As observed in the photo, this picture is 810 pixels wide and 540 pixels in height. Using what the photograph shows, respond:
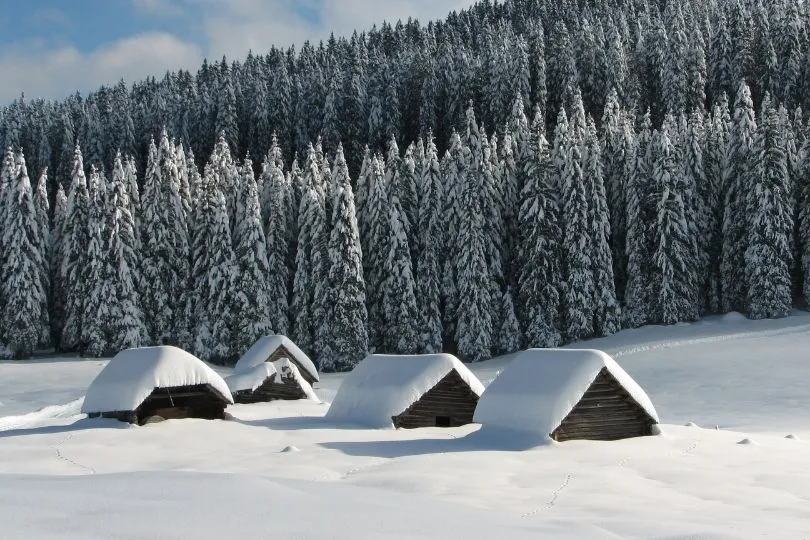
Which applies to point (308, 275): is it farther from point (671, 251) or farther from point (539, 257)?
point (671, 251)

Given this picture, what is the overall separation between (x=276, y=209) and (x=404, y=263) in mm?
10853

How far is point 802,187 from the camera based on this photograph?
5938 centimetres

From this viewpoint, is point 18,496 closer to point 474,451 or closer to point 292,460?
point 292,460

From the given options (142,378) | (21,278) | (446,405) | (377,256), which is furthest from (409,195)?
(142,378)

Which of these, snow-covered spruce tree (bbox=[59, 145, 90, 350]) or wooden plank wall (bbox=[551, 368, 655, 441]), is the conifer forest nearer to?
snow-covered spruce tree (bbox=[59, 145, 90, 350])

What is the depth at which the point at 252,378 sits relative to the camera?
132 ft

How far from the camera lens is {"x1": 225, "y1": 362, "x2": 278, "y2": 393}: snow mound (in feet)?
131

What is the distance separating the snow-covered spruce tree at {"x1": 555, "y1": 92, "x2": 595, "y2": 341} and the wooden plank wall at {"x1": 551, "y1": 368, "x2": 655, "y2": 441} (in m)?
32.7

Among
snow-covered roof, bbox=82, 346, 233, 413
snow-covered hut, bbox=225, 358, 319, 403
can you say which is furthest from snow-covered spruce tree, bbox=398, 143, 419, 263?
snow-covered roof, bbox=82, 346, 233, 413

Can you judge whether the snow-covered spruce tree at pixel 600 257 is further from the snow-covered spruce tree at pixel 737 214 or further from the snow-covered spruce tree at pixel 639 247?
the snow-covered spruce tree at pixel 737 214

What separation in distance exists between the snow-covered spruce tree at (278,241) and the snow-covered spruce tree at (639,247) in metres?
24.6

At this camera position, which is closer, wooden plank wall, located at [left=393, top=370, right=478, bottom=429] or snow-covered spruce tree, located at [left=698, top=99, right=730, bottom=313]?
wooden plank wall, located at [left=393, top=370, right=478, bottom=429]

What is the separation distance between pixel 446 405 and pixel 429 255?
32465 mm

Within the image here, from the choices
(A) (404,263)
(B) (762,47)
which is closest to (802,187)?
(A) (404,263)
